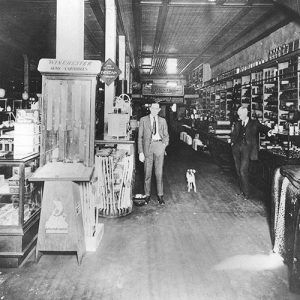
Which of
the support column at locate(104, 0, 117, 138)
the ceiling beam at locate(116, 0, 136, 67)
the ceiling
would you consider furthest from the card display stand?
the ceiling beam at locate(116, 0, 136, 67)

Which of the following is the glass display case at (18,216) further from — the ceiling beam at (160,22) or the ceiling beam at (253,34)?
the ceiling beam at (253,34)

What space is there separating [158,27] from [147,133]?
547 centimetres

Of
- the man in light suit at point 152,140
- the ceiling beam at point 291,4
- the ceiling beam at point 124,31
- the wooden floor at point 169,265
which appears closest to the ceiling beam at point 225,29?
the ceiling beam at point 291,4

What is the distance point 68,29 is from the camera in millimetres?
4223

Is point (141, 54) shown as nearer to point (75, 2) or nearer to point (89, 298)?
point (75, 2)

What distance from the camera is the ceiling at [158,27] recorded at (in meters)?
7.62

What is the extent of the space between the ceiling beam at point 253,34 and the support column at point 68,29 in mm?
5558

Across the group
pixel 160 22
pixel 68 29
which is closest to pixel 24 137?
pixel 68 29

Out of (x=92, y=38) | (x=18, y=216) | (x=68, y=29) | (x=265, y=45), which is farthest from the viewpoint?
(x=92, y=38)

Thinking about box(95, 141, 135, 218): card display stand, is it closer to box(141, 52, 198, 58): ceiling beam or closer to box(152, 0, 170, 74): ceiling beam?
box(152, 0, 170, 74): ceiling beam

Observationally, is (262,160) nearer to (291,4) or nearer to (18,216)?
(291,4)

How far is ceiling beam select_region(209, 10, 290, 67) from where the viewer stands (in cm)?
804

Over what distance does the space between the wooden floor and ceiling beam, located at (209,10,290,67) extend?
5349mm

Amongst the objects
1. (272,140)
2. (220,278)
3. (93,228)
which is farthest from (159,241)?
(272,140)
